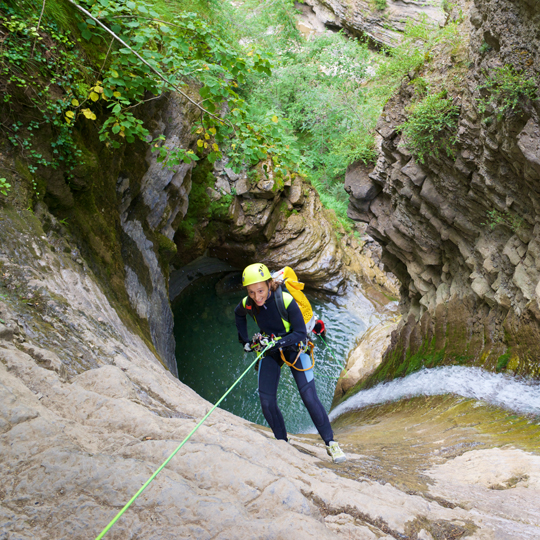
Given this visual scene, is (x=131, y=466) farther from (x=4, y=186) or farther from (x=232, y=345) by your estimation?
(x=232, y=345)

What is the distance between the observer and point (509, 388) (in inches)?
188

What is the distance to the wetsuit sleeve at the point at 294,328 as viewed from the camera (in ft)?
11.3

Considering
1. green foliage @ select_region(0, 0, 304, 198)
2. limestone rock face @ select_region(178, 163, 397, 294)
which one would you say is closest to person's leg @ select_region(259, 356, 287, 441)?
green foliage @ select_region(0, 0, 304, 198)

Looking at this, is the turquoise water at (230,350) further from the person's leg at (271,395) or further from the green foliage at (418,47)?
the green foliage at (418,47)

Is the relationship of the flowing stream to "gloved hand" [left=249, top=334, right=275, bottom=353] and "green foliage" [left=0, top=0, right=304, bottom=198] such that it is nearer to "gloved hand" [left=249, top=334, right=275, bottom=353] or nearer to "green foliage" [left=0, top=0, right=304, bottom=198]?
"gloved hand" [left=249, top=334, right=275, bottom=353]

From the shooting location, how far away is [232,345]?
1222 centimetres

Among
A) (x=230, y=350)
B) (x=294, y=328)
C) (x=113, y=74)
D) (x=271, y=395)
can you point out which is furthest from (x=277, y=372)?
(x=230, y=350)

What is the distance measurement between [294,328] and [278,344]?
22 centimetres

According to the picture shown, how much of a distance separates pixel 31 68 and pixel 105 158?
1605 mm

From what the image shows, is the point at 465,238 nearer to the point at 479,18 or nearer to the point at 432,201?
the point at 432,201

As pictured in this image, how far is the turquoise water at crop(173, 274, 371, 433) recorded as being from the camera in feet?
33.1

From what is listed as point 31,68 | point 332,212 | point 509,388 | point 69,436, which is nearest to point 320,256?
point 332,212

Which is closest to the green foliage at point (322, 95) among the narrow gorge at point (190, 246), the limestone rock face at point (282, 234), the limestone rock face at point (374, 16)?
the limestone rock face at point (282, 234)

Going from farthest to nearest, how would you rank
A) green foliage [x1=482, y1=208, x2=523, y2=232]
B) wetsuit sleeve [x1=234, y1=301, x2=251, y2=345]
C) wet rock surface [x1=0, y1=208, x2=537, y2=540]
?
green foliage [x1=482, y1=208, x2=523, y2=232] → wetsuit sleeve [x1=234, y1=301, x2=251, y2=345] → wet rock surface [x1=0, y1=208, x2=537, y2=540]
